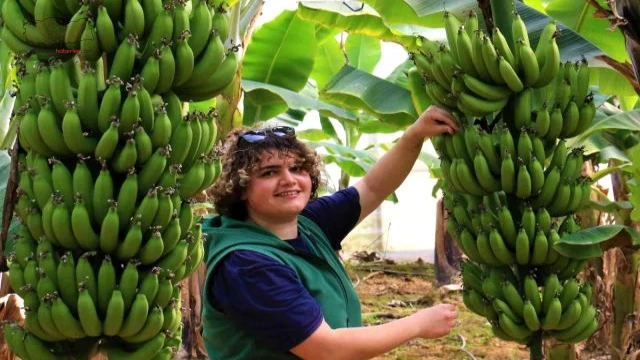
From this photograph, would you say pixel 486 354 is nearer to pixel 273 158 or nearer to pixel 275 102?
pixel 275 102

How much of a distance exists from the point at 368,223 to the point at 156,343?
6246mm

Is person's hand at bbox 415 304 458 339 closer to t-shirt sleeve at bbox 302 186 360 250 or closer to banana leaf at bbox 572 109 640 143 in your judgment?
t-shirt sleeve at bbox 302 186 360 250

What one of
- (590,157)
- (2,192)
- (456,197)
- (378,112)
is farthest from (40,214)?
(590,157)

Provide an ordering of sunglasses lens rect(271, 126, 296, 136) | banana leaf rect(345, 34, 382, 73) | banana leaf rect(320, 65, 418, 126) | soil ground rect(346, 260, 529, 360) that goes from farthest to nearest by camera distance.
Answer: banana leaf rect(345, 34, 382, 73) < soil ground rect(346, 260, 529, 360) < banana leaf rect(320, 65, 418, 126) < sunglasses lens rect(271, 126, 296, 136)

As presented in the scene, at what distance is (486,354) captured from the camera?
4625 mm

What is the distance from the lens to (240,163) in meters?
1.85

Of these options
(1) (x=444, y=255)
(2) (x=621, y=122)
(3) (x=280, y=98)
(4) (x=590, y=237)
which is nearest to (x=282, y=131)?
(4) (x=590, y=237)

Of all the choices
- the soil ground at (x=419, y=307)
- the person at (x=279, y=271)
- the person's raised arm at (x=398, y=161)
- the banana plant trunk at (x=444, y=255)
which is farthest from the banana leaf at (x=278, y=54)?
the banana plant trunk at (x=444, y=255)

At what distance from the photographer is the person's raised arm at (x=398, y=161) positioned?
192 cm

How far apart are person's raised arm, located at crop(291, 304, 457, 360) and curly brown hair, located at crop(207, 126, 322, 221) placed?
1.26 ft

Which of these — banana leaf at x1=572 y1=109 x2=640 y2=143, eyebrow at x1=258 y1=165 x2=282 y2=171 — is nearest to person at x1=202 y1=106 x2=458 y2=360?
eyebrow at x1=258 y1=165 x2=282 y2=171

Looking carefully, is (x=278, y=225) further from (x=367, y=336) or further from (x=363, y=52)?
(x=363, y=52)

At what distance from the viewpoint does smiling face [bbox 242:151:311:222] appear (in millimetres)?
1827

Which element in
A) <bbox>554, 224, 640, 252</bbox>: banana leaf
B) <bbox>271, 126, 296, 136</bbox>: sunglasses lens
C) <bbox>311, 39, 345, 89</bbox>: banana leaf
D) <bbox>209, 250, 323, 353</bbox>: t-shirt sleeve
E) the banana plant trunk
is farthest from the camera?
the banana plant trunk
